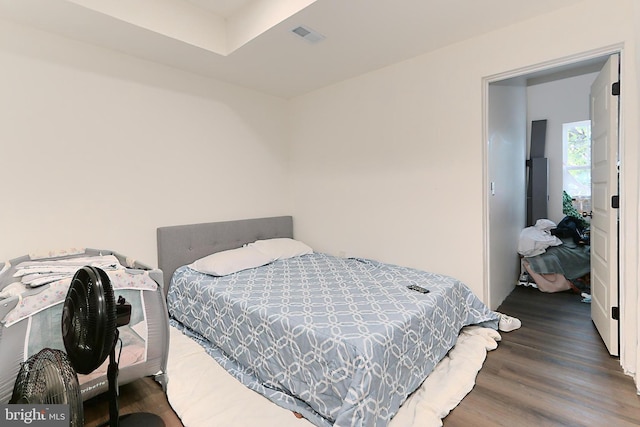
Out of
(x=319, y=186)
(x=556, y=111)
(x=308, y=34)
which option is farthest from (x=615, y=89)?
(x=556, y=111)

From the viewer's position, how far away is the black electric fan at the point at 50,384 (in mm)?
1101

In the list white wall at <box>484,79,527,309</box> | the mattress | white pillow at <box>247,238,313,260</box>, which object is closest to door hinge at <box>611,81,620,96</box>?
white wall at <box>484,79,527,309</box>

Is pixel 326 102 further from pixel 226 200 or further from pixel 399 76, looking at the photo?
pixel 226 200

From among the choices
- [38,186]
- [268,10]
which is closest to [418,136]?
[268,10]

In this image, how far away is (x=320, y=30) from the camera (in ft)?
7.68

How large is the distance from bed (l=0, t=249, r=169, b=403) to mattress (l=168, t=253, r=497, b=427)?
1.70 feet

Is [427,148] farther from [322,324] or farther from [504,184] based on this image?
[322,324]

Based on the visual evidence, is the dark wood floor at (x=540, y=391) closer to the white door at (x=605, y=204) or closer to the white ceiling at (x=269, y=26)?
the white door at (x=605, y=204)

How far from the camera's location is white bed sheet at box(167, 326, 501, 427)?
1663 mm

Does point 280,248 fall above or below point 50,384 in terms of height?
above

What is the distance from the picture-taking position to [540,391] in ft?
6.11

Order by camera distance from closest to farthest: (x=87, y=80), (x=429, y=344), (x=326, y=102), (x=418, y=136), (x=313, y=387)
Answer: (x=313, y=387), (x=429, y=344), (x=87, y=80), (x=418, y=136), (x=326, y=102)

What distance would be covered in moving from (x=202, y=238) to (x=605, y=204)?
10.7ft

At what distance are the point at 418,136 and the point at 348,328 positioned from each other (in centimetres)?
193
